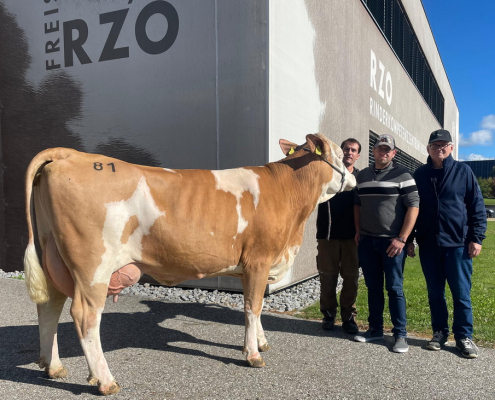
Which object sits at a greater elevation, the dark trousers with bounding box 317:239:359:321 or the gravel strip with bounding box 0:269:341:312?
the dark trousers with bounding box 317:239:359:321

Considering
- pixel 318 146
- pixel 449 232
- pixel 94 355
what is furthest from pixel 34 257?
pixel 449 232

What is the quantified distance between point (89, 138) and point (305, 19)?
4.25 metres

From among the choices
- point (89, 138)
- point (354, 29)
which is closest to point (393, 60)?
point (354, 29)

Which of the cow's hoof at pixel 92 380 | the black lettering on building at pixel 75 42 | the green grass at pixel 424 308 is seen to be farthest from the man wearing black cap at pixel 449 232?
the black lettering on building at pixel 75 42

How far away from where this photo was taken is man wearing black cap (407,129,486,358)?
381 cm

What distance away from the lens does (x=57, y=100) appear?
7418 millimetres

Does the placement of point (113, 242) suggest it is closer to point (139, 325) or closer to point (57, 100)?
point (139, 325)

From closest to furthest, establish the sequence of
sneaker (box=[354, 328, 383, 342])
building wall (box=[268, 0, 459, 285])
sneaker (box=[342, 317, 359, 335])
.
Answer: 1. sneaker (box=[354, 328, 383, 342])
2. sneaker (box=[342, 317, 359, 335])
3. building wall (box=[268, 0, 459, 285])

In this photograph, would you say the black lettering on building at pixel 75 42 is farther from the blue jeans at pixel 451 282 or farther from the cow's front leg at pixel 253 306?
the blue jeans at pixel 451 282

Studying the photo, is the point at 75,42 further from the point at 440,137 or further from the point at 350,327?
the point at 350,327

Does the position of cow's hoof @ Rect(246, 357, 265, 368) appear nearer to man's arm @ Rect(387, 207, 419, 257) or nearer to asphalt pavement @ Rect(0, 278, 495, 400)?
asphalt pavement @ Rect(0, 278, 495, 400)

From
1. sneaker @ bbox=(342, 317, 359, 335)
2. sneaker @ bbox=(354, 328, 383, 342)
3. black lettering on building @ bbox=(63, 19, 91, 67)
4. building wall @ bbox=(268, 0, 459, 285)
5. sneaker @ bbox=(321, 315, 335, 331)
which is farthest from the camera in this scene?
black lettering on building @ bbox=(63, 19, 91, 67)

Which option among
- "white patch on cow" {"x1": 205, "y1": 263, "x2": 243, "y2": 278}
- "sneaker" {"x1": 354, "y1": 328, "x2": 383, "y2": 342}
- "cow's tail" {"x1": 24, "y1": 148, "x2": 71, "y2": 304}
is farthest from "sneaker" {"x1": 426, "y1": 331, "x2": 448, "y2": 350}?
"cow's tail" {"x1": 24, "y1": 148, "x2": 71, "y2": 304}

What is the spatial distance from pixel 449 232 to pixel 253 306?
6.61 ft
